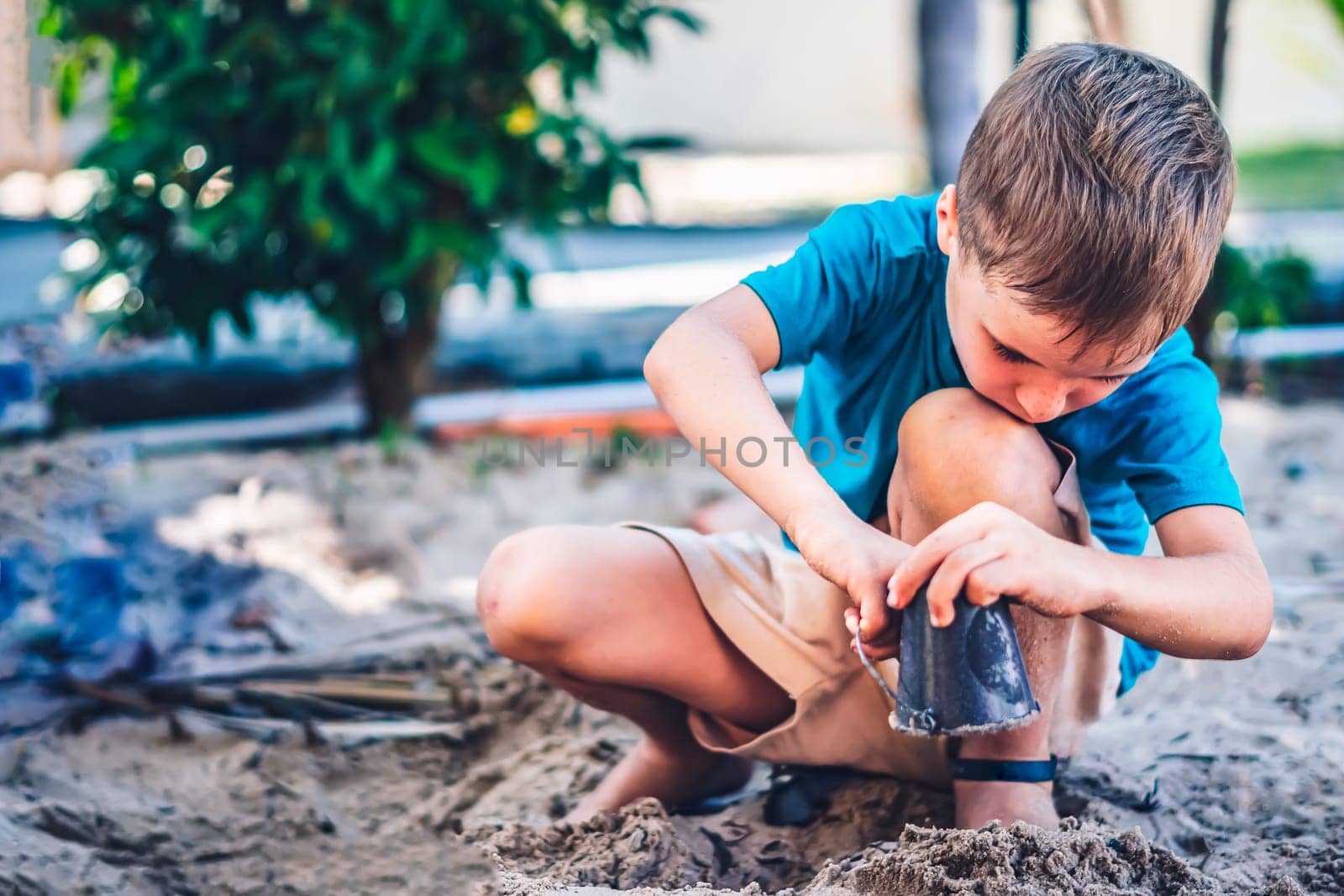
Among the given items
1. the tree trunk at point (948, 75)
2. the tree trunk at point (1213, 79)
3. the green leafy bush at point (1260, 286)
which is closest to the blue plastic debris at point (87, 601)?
the tree trunk at point (1213, 79)

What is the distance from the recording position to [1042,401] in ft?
4.39

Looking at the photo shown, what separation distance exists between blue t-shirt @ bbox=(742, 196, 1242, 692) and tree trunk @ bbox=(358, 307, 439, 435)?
1.86 meters

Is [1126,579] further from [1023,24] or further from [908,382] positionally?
[1023,24]

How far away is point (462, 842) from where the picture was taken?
1.50m

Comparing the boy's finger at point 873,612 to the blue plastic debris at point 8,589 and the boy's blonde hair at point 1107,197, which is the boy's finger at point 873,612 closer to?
the boy's blonde hair at point 1107,197

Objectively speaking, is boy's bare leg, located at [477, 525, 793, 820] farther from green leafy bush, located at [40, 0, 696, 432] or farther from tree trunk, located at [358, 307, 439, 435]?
tree trunk, located at [358, 307, 439, 435]

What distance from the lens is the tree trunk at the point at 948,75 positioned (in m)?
4.20

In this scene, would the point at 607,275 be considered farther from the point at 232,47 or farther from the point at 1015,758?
the point at 1015,758

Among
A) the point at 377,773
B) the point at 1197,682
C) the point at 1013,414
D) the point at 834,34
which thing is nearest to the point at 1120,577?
the point at 1013,414

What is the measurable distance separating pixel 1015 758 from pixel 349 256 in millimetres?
2149

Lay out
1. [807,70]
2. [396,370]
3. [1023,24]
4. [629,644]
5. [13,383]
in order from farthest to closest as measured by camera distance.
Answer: [807,70] < [396,370] < [1023,24] < [13,383] < [629,644]

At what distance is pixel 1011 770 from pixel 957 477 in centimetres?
37

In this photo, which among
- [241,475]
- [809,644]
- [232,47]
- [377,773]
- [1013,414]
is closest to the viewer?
[1013,414]

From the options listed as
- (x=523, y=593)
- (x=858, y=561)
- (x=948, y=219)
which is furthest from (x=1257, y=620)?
(x=523, y=593)
